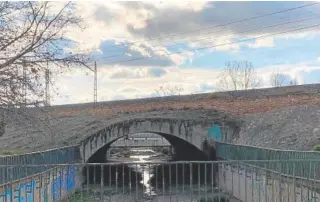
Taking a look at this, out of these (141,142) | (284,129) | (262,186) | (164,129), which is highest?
(284,129)

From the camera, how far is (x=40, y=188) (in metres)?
18.2

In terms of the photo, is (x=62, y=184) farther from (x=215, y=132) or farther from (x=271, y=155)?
(x=215, y=132)

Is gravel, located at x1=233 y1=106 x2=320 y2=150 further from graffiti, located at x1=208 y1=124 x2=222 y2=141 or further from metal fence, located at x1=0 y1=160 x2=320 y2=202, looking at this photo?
metal fence, located at x1=0 y1=160 x2=320 y2=202

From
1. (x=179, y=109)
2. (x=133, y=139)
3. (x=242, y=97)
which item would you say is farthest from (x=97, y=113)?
(x=133, y=139)

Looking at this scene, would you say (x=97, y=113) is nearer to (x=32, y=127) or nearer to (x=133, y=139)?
(x=133, y=139)

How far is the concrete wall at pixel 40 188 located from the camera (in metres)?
15.6

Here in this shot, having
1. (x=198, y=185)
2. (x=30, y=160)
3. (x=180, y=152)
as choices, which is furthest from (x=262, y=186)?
(x=180, y=152)

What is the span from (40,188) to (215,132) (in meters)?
19.7

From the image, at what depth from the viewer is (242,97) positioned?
138 ft

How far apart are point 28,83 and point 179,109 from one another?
2105 cm

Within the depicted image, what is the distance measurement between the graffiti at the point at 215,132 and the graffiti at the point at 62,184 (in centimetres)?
1194

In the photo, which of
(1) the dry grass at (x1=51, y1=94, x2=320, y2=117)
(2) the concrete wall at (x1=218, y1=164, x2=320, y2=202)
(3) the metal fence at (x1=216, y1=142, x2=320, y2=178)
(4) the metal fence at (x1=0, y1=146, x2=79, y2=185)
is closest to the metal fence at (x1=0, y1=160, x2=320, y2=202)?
(2) the concrete wall at (x1=218, y1=164, x2=320, y2=202)

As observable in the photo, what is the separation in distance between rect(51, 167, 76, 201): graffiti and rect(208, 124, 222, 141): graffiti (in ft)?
39.2

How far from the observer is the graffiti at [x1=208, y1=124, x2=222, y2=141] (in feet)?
119
